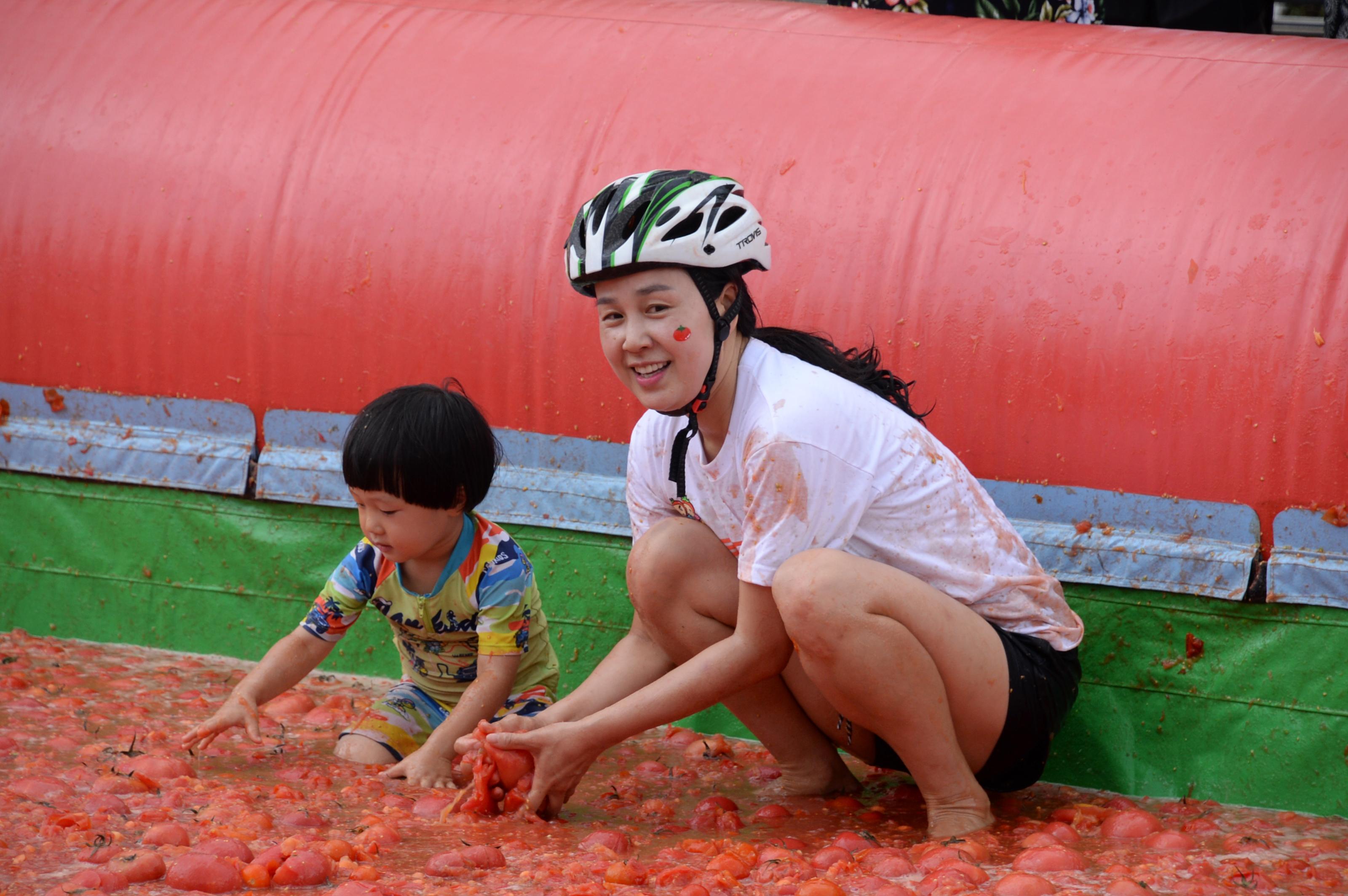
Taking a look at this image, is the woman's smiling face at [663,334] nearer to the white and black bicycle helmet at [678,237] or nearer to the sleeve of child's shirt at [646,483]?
the white and black bicycle helmet at [678,237]

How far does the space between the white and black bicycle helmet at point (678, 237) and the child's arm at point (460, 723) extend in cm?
76

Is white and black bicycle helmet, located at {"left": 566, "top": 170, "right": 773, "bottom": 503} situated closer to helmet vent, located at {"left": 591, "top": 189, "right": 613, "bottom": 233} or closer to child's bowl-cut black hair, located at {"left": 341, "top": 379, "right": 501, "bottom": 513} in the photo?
helmet vent, located at {"left": 591, "top": 189, "right": 613, "bottom": 233}

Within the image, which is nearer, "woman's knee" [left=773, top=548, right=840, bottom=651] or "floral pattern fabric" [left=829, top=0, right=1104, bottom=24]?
"woman's knee" [left=773, top=548, right=840, bottom=651]

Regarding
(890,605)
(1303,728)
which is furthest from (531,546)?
(1303,728)

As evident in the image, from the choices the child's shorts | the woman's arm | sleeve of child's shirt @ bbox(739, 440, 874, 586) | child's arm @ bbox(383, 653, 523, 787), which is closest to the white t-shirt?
sleeve of child's shirt @ bbox(739, 440, 874, 586)

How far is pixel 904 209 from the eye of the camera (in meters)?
3.27

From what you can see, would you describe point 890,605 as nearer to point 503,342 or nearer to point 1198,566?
point 1198,566

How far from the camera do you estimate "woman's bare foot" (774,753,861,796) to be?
9.62ft

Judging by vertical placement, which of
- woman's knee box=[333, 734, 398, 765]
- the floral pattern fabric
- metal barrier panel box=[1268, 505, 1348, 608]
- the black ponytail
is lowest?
woman's knee box=[333, 734, 398, 765]

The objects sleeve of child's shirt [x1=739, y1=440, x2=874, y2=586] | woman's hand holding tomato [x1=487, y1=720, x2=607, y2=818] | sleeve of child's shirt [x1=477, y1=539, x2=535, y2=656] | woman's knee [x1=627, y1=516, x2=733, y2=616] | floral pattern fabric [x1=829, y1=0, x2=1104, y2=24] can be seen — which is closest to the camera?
sleeve of child's shirt [x1=739, y1=440, x2=874, y2=586]

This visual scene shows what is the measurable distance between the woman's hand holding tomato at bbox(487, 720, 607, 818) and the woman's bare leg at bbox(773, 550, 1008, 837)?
1.46ft

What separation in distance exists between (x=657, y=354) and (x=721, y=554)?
1.58 feet

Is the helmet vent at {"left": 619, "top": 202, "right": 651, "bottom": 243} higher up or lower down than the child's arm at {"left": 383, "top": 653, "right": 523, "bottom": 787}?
higher up

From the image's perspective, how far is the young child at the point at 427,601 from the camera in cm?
295
